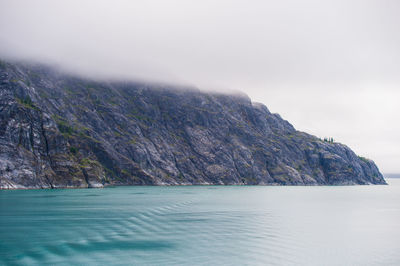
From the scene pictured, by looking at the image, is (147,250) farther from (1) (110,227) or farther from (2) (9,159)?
(2) (9,159)

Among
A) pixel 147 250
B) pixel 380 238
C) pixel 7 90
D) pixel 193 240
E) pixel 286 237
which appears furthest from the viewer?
pixel 7 90

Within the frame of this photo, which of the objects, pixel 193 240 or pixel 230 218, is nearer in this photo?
pixel 193 240

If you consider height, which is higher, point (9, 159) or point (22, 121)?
point (22, 121)

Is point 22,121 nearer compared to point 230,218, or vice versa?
point 230,218

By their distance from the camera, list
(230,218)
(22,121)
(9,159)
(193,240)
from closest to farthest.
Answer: (193,240) → (230,218) → (9,159) → (22,121)

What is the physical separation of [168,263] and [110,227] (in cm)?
2122

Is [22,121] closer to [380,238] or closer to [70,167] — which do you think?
[70,167]

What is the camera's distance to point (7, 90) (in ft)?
623

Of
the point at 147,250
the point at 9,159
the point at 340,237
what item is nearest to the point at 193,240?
the point at 147,250

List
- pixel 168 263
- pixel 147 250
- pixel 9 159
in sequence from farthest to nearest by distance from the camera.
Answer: pixel 9 159
pixel 147 250
pixel 168 263

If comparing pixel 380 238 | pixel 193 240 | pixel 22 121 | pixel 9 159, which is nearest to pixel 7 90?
pixel 22 121

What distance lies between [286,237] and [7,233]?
36687 mm

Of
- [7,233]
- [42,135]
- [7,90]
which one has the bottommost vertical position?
[7,233]

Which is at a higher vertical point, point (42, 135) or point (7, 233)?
point (42, 135)
